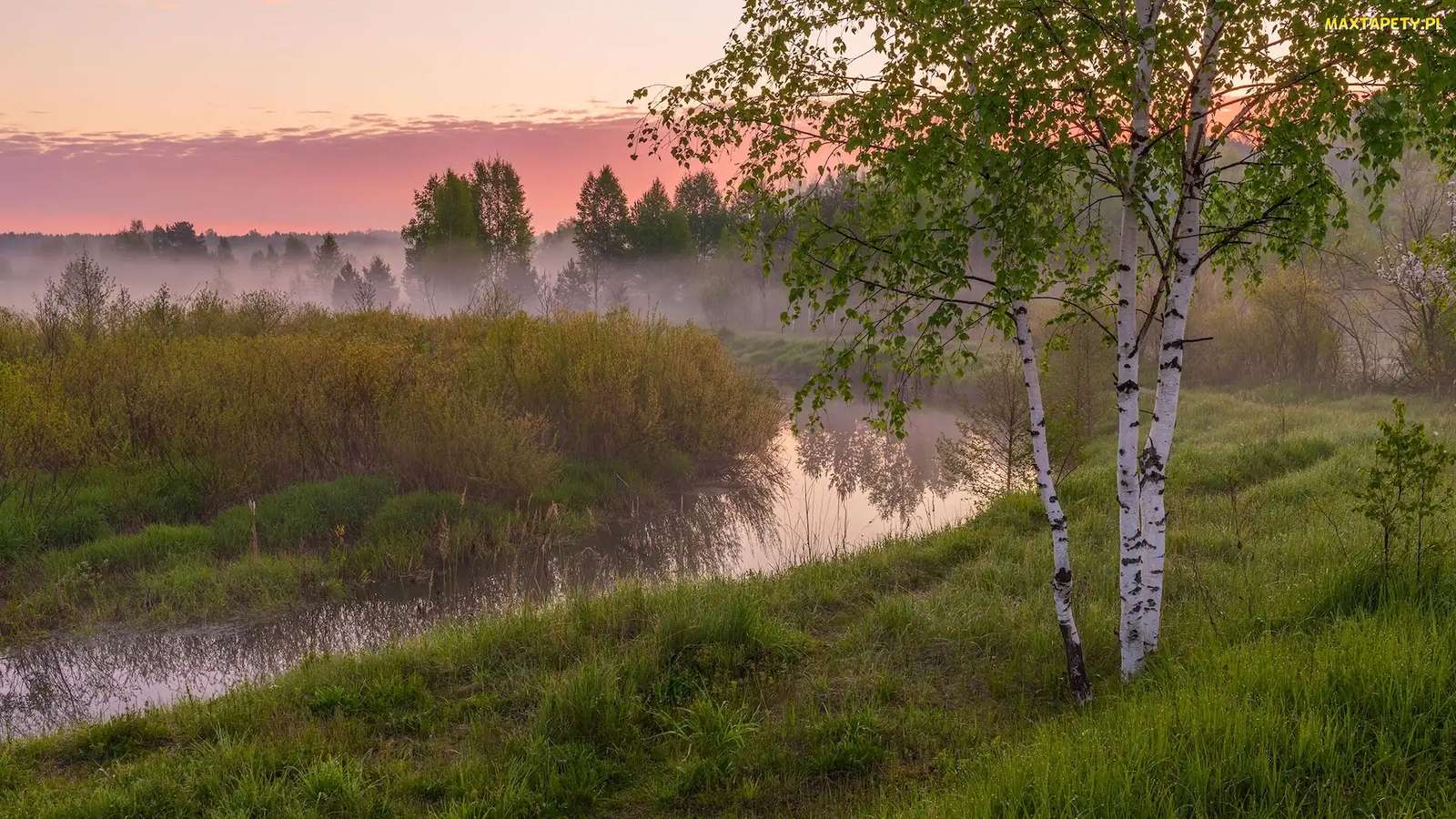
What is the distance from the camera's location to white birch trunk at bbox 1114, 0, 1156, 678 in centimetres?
527

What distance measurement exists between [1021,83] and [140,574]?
11.8m

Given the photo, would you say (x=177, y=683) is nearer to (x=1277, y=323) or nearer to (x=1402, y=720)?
(x=1402, y=720)

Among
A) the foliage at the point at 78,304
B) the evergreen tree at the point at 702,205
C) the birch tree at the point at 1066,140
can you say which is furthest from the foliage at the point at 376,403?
the evergreen tree at the point at 702,205

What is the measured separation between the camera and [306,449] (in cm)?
1493

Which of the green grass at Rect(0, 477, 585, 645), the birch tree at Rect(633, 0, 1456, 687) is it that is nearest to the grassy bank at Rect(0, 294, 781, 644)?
the green grass at Rect(0, 477, 585, 645)

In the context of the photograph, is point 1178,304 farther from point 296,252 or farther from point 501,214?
point 296,252

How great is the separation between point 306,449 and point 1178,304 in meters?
14.1

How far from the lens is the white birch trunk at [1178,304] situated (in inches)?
209

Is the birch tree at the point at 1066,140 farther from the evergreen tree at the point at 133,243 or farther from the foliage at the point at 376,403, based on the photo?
the evergreen tree at the point at 133,243

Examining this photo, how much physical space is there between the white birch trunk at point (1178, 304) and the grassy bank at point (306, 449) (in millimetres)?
8742

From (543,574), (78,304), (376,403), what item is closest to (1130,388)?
(543,574)

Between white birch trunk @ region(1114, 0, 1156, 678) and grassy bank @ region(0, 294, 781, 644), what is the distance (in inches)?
336

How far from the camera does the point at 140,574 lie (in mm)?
11000

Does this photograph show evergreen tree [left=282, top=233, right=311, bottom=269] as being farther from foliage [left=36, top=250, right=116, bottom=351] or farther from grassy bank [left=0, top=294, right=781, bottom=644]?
grassy bank [left=0, top=294, right=781, bottom=644]
